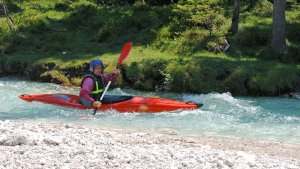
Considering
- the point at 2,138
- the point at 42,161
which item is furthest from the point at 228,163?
the point at 2,138

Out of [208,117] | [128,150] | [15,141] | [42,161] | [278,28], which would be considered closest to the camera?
[42,161]

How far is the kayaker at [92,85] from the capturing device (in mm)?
10828

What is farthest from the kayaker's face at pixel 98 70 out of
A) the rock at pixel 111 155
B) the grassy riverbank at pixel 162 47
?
the rock at pixel 111 155

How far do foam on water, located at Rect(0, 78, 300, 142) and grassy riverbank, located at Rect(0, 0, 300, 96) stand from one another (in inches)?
31.4

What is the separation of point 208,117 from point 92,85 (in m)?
2.74

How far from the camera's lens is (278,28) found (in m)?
15.3

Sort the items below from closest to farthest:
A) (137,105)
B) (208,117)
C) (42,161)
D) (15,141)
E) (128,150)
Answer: (42,161) → (128,150) → (15,141) → (208,117) → (137,105)

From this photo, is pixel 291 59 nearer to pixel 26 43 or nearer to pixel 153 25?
pixel 153 25

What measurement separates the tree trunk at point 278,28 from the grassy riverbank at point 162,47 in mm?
292

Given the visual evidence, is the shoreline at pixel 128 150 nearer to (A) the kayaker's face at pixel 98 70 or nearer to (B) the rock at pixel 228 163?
Result: (B) the rock at pixel 228 163

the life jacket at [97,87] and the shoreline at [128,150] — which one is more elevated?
the life jacket at [97,87]

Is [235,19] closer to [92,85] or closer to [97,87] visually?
[97,87]

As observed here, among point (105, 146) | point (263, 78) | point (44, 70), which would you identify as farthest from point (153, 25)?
point (105, 146)

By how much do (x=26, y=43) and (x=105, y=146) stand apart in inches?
454
